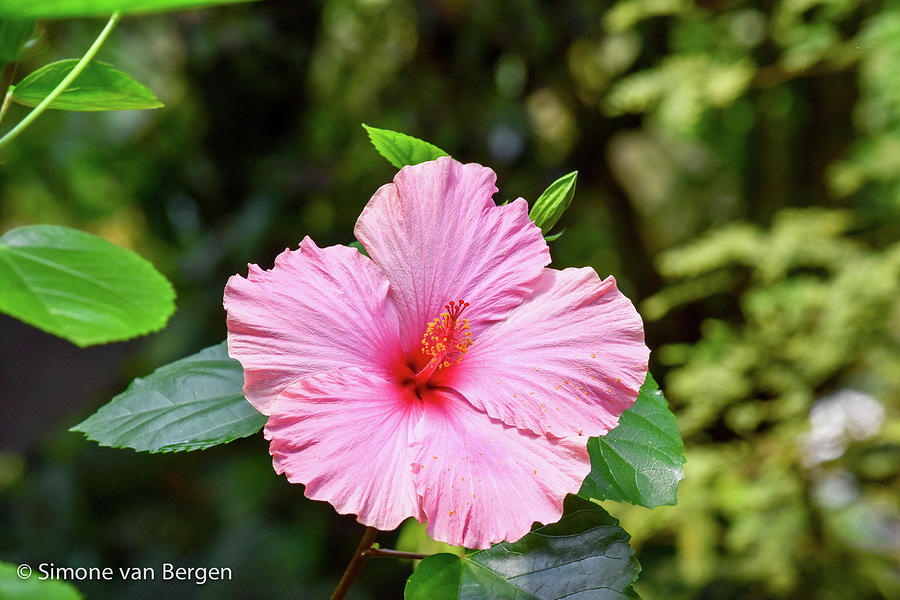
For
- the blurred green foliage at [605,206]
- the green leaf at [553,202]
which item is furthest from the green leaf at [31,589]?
the blurred green foliage at [605,206]

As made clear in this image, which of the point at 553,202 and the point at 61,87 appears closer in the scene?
the point at 61,87

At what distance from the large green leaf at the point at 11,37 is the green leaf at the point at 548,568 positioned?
0.32 metres

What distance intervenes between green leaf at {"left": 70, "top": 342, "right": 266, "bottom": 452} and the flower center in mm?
108

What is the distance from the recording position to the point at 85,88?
0.39m

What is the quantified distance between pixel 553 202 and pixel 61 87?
11.2 inches

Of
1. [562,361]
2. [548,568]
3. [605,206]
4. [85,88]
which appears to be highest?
[85,88]

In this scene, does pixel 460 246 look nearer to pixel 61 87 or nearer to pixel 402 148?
pixel 402 148

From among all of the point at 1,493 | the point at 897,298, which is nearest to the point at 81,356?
the point at 1,493

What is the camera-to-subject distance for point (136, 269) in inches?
12.6

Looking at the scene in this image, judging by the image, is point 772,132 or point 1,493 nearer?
point 772,132

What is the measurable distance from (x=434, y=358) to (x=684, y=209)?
1.97m

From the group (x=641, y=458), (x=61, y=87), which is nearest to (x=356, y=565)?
→ (x=641, y=458)

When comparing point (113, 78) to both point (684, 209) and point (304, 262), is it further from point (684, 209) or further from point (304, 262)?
point (684, 209)

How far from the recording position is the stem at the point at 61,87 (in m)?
0.34
